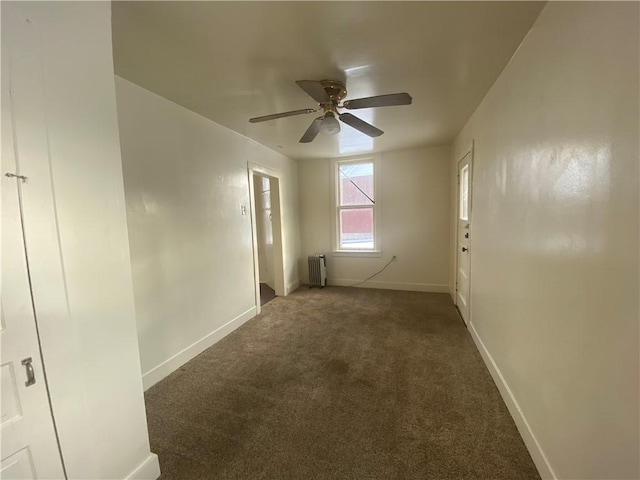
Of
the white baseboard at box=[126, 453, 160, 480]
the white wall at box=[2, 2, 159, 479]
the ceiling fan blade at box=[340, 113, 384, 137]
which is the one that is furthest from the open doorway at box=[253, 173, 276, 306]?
the white wall at box=[2, 2, 159, 479]

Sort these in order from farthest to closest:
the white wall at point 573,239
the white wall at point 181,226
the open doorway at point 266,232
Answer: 1. the open doorway at point 266,232
2. the white wall at point 181,226
3. the white wall at point 573,239

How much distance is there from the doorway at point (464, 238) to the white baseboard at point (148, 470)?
297 centimetres

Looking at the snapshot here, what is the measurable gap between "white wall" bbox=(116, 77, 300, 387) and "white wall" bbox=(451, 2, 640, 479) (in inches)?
103

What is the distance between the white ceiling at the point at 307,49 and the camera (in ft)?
4.34

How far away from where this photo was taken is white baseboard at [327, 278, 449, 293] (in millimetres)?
4388

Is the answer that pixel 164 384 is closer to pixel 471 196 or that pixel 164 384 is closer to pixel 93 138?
pixel 93 138

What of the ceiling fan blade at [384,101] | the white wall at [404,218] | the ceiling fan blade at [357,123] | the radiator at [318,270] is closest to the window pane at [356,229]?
the white wall at [404,218]

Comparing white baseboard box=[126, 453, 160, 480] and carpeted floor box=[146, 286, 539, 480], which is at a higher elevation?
white baseboard box=[126, 453, 160, 480]

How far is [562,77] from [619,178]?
0.63 metres

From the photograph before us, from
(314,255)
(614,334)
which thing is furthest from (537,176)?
(314,255)

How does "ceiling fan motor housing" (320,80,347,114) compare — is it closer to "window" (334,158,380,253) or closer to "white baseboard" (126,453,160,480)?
"white baseboard" (126,453,160,480)

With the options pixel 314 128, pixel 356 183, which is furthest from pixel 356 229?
pixel 314 128

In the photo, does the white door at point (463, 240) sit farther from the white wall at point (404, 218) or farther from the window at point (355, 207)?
the window at point (355, 207)

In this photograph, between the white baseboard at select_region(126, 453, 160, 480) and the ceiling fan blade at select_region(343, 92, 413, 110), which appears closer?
the white baseboard at select_region(126, 453, 160, 480)
